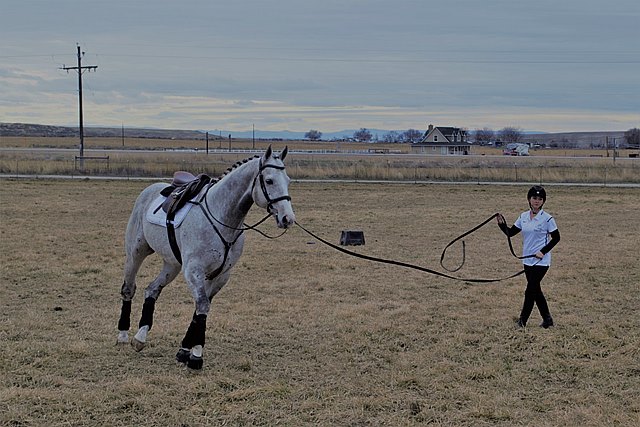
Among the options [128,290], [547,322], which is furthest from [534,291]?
[128,290]

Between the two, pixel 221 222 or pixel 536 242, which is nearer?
pixel 221 222

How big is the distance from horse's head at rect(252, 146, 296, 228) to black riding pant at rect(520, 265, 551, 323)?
3.67 meters

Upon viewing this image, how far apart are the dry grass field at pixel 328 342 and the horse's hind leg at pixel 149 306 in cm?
19

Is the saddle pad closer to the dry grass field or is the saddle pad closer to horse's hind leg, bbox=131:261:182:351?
horse's hind leg, bbox=131:261:182:351

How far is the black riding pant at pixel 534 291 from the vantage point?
9367mm

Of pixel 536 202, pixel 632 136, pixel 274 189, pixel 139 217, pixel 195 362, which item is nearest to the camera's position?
pixel 274 189

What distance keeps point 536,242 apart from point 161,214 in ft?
15.3

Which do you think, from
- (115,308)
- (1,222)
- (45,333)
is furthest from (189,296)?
(1,222)

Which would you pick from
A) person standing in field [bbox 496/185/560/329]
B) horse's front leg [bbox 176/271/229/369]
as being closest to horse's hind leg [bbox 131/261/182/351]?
horse's front leg [bbox 176/271/229/369]

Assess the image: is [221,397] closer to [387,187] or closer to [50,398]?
[50,398]

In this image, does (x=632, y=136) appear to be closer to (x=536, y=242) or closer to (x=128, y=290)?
(x=536, y=242)

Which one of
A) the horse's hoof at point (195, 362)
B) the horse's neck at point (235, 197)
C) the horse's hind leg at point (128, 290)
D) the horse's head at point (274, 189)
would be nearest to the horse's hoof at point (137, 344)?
the horse's hind leg at point (128, 290)

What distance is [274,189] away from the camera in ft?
24.3

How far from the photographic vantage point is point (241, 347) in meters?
8.64
